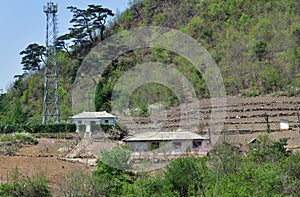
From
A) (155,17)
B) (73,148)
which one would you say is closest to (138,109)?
(73,148)

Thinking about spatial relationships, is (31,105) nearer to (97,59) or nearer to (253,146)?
(97,59)

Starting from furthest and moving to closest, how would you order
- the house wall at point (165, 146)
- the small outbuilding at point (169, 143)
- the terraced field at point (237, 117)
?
1. the terraced field at point (237, 117)
2. the small outbuilding at point (169, 143)
3. the house wall at point (165, 146)

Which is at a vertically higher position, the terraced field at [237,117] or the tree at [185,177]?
the terraced field at [237,117]

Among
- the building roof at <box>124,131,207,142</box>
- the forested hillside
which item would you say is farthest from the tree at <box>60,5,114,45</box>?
the building roof at <box>124,131,207,142</box>

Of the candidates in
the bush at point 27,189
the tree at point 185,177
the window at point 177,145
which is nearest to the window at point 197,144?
the window at point 177,145

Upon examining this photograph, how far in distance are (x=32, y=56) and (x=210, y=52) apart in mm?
18386

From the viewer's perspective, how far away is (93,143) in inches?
1223

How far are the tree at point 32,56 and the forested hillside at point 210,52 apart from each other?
10 centimetres

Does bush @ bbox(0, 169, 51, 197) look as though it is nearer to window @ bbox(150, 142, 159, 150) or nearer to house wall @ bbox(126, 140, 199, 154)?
house wall @ bbox(126, 140, 199, 154)

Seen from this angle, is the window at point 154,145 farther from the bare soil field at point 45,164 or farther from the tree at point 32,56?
the tree at point 32,56

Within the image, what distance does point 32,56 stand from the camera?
55844mm

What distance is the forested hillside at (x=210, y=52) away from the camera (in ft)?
150

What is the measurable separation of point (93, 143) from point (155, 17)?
46.4 metres

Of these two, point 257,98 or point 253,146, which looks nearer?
point 253,146
